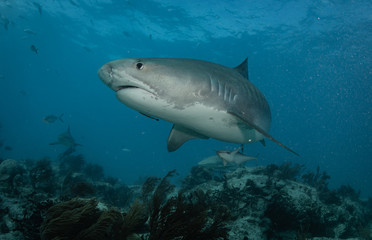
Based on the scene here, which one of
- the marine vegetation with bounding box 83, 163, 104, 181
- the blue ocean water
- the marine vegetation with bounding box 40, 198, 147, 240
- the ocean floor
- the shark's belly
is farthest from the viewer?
the blue ocean water

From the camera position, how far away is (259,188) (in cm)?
589

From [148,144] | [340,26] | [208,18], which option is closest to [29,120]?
[148,144]

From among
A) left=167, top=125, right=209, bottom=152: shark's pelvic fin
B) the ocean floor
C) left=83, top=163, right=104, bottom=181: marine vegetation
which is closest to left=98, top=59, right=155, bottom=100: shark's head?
the ocean floor

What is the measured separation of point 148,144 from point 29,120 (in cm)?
12231

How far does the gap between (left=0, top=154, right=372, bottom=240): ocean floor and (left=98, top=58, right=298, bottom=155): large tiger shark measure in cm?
125

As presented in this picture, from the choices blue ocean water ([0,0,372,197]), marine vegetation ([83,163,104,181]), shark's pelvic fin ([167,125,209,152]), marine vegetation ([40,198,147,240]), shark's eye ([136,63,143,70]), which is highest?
blue ocean water ([0,0,372,197])

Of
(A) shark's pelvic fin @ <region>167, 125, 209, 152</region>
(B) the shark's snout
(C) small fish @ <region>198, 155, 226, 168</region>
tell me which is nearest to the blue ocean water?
(C) small fish @ <region>198, 155, 226, 168</region>

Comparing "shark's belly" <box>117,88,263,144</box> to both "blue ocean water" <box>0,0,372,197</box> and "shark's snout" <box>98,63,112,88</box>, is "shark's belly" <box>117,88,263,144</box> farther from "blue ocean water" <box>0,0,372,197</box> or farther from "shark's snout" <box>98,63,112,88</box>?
"blue ocean water" <box>0,0,372,197</box>

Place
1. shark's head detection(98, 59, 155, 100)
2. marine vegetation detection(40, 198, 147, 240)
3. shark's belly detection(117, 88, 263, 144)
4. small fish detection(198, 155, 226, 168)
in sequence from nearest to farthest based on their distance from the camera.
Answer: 1. marine vegetation detection(40, 198, 147, 240)
2. shark's head detection(98, 59, 155, 100)
3. shark's belly detection(117, 88, 263, 144)
4. small fish detection(198, 155, 226, 168)

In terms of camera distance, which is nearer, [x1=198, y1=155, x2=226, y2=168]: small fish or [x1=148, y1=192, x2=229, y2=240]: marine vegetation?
[x1=148, y1=192, x2=229, y2=240]: marine vegetation

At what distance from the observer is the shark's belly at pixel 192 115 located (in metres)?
2.70

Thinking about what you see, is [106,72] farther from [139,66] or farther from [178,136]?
[178,136]

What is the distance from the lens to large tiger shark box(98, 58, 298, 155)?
2.62 m

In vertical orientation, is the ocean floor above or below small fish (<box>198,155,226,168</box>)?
below
